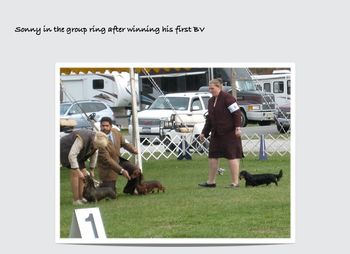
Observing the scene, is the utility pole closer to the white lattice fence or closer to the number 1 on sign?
the white lattice fence

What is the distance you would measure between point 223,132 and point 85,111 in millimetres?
1809

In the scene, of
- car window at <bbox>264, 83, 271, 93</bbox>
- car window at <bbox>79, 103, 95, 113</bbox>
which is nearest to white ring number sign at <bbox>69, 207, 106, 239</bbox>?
car window at <bbox>79, 103, 95, 113</bbox>

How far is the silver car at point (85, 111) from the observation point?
28141 millimetres

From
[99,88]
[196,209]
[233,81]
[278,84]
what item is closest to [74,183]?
[99,88]

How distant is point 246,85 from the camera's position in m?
28.5

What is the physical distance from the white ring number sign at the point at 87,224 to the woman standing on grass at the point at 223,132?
2.13 meters

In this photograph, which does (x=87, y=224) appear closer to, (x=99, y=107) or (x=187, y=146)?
(x=99, y=107)

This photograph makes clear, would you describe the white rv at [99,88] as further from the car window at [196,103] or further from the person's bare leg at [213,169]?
the person's bare leg at [213,169]

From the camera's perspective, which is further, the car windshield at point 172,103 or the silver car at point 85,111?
the car windshield at point 172,103

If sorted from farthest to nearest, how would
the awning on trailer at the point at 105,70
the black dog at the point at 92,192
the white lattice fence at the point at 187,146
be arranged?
the white lattice fence at the point at 187,146, the black dog at the point at 92,192, the awning on trailer at the point at 105,70

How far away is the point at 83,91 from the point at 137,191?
1.49m

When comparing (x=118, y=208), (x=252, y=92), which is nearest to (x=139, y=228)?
(x=118, y=208)

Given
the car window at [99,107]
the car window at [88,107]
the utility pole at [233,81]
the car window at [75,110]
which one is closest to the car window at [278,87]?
the utility pole at [233,81]

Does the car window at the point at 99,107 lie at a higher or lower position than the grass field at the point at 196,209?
higher
